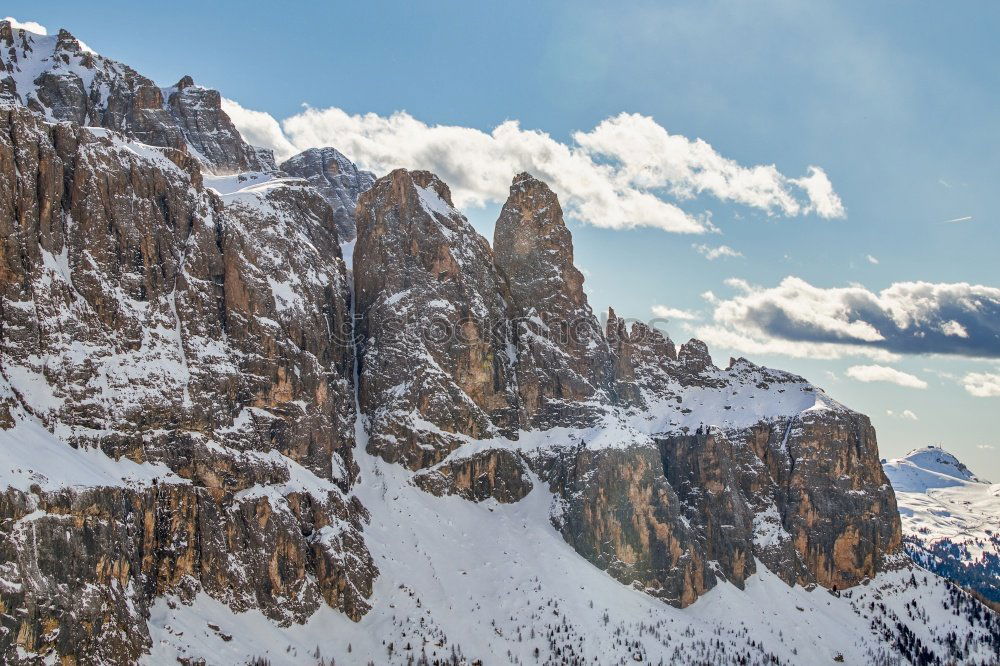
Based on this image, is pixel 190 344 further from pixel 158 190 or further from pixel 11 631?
pixel 11 631

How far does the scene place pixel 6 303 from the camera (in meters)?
154

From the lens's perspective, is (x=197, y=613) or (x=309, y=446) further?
(x=309, y=446)

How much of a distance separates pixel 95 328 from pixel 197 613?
5500 cm

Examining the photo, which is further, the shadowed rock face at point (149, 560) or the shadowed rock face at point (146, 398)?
the shadowed rock face at point (146, 398)

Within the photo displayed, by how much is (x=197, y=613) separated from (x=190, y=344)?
53396 millimetres

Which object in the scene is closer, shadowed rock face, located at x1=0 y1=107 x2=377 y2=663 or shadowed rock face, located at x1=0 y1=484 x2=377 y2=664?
shadowed rock face, located at x1=0 y1=484 x2=377 y2=664

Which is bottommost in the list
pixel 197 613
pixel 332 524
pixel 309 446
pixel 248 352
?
pixel 197 613

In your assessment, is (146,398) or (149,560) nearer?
(149,560)

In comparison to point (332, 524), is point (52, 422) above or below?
above

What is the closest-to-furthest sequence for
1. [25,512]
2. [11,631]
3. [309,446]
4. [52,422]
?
[11,631] < [25,512] < [52,422] < [309,446]

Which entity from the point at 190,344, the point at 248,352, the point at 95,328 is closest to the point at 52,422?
the point at 95,328

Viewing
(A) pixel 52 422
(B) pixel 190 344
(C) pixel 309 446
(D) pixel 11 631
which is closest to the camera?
(D) pixel 11 631

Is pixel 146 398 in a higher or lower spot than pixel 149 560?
higher

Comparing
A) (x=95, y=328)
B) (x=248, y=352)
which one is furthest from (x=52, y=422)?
(x=248, y=352)
